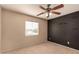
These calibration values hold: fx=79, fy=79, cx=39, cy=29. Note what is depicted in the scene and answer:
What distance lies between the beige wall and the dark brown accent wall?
0.33m

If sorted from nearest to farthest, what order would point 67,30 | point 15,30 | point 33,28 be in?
point 33,28
point 67,30
point 15,30

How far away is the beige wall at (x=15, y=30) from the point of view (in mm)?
2367

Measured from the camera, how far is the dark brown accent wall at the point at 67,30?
7.95ft

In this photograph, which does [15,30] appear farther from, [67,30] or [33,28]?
[67,30]

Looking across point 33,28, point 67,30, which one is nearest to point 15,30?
point 33,28

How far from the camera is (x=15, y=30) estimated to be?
8.89 feet

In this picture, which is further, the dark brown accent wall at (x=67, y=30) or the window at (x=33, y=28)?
the dark brown accent wall at (x=67, y=30)

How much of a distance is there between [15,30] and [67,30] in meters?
1.75

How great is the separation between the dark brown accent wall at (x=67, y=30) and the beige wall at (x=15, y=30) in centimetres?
33

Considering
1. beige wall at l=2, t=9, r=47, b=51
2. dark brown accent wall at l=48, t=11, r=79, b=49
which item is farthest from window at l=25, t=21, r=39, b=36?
dark brown accent wall at l=48, t=11, r=79, b=49

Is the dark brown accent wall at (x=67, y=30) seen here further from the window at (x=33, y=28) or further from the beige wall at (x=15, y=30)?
the window at (x=33, y=28)

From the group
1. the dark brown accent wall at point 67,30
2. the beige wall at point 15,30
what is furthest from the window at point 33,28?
the dark brown accent wall at point 67,30

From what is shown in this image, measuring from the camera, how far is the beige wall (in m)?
2.37
